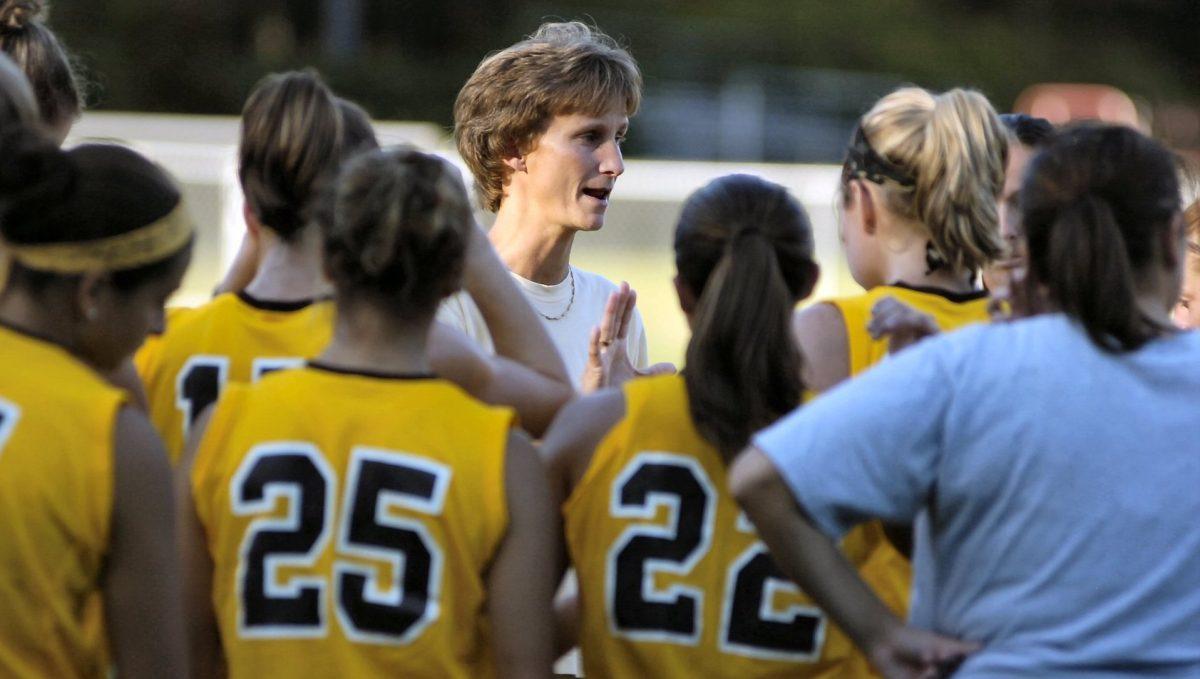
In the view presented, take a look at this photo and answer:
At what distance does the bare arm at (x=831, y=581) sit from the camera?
2195 mm

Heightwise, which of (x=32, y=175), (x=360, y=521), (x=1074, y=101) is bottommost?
(x=1074, y=101)

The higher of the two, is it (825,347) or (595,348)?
(825,347)

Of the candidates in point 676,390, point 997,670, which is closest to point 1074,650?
point 997,670

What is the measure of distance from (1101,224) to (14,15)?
7.99 ft

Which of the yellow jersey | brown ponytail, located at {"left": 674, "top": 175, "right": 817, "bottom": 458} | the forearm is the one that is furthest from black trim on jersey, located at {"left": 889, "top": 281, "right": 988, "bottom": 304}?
the forearm

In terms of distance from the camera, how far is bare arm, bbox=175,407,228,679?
8.10ft

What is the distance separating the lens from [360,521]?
2.36m

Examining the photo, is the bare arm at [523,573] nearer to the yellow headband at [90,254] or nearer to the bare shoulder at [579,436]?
the bare shoulder at [579,436]

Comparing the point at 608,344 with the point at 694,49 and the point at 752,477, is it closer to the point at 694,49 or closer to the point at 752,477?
the point at 752,477

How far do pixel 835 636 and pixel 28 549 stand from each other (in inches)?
48.5

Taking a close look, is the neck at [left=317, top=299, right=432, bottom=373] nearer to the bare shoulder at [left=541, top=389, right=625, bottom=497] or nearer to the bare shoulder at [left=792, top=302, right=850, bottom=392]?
the bare shoulder at [left=541, top=389, right=625, bottom=497]

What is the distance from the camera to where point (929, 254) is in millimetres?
3033

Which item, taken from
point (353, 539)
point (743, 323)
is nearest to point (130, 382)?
point (353, 539)

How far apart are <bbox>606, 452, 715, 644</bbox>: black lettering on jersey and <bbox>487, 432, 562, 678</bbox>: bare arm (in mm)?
137
